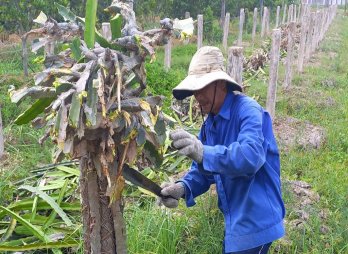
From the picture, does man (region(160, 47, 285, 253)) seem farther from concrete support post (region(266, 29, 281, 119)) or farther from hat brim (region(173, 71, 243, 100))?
concrete support post (region(266, 29, 281, 119))

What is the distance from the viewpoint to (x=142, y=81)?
2.12 metres

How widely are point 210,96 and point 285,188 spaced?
5.88ft

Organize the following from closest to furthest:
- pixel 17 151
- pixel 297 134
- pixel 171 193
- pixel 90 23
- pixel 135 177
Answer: pixel 90 23 < pixel 135 177 < pixel 171 193 < pixel 17 151 < pixel 297 134

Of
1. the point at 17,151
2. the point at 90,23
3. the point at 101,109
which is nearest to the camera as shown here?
the point at 101,109

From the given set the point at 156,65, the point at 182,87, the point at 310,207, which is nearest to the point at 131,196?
the point at 310,207

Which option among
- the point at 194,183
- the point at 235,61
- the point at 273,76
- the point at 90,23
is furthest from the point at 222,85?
the point at 273,76

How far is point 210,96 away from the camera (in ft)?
8.18

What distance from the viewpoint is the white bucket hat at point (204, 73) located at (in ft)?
7.84

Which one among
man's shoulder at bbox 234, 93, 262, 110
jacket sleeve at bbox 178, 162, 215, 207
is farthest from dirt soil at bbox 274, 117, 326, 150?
man's shoulder at bbox 234, 93, 262, 110

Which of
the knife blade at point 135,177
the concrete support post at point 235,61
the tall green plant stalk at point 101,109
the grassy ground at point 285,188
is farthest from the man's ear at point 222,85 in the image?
the concrete support post at point 235,61

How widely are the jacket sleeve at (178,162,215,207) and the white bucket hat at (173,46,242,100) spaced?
53cm

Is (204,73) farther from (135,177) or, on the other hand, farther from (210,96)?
(135,177)

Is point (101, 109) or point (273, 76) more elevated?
point (101, 109)

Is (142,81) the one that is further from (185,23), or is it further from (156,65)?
(156,65)
